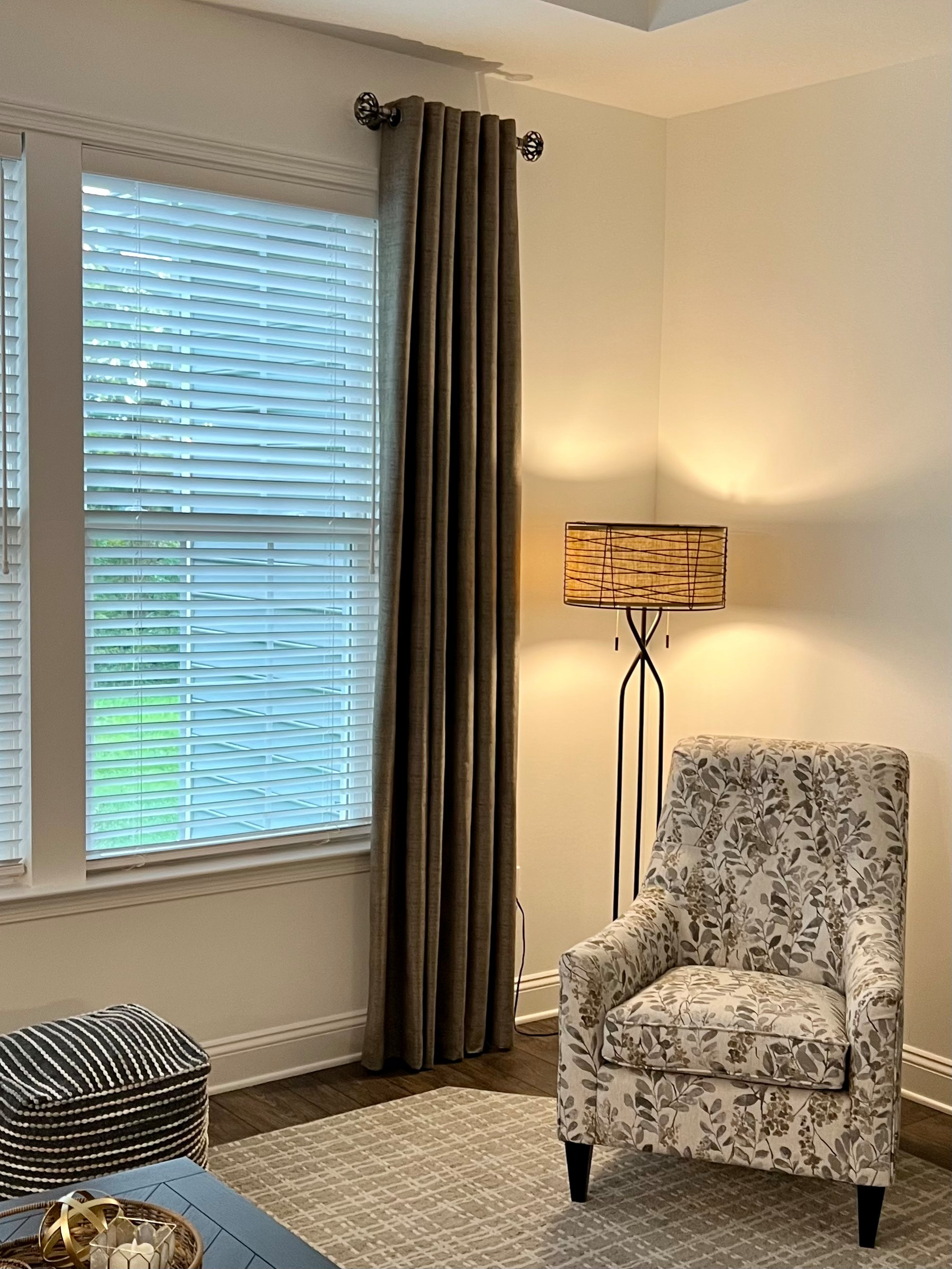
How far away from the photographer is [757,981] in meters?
3.19

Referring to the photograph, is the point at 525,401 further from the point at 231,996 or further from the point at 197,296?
the point at 231,996

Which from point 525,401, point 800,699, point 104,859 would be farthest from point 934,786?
point 104,859

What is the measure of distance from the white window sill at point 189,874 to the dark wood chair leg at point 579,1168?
1.07m

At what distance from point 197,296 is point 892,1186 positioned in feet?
8.90

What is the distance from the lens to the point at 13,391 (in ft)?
10.4

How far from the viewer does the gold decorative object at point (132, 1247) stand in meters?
1.72

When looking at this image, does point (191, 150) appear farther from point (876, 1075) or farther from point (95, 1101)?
point (876, 1075)

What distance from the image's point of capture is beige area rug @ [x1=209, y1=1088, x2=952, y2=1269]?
2781mm

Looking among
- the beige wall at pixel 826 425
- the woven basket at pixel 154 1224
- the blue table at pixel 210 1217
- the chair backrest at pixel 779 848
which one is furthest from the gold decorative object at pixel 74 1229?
the beige wall at pixel 826 425

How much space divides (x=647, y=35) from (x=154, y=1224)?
3013mm

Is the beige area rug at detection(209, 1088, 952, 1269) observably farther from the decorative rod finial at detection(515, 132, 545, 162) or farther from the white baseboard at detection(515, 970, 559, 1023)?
the decorative rod finial at detection(515, 132, 545, 162)

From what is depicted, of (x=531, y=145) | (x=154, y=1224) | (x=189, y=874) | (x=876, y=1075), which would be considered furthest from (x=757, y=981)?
(x=531, y=145)

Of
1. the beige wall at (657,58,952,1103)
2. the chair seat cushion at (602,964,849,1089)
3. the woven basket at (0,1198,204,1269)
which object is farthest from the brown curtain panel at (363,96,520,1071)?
the woven basket at (0,1198,204,1269)

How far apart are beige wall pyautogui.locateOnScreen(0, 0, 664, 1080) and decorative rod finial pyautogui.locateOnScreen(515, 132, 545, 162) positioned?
0.14 meters
